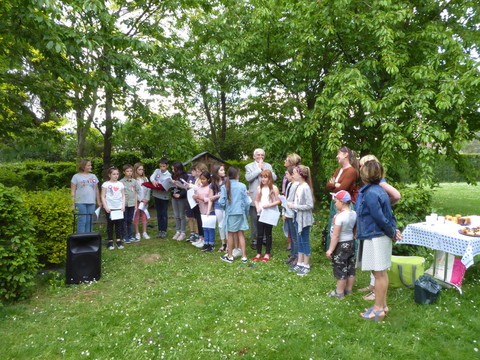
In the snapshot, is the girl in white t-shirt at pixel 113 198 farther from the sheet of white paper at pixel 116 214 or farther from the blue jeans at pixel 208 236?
the blue jeans at pixel 208 236

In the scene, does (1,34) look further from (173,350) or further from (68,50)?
(173,350)

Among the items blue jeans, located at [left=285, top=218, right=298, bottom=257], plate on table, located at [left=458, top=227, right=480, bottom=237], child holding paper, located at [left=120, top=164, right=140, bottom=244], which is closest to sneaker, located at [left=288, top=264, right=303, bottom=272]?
blue jeans, located at [left=285, top=218, right=298, bottom=257]

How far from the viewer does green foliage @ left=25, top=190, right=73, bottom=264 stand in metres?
5.45

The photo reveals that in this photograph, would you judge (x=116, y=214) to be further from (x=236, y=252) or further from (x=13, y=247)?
(x=13, y=247)

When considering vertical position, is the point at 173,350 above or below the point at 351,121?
below

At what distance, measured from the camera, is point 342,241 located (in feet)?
14.7

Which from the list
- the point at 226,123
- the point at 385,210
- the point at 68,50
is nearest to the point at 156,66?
the point at 68,50

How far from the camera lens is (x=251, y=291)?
4.79 meters

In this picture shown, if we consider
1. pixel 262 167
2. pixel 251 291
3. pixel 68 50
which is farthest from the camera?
pixel 262 167

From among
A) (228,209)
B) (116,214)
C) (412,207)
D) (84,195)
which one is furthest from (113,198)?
(412,207)

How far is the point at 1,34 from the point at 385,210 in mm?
6802

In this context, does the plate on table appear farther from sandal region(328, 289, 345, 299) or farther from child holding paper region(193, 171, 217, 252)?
child holding paper region(193, 171, 217, 252)

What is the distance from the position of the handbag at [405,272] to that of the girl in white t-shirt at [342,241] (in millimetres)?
779

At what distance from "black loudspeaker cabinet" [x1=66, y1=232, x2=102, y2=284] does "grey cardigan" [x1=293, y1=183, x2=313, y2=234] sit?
10.7 feet
